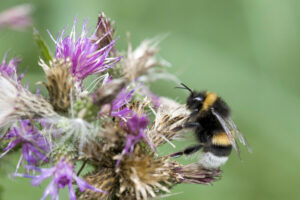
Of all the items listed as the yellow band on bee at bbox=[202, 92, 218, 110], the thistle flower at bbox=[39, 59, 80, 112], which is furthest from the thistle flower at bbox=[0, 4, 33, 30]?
the yellow band on bee at bbox=[202, 92, 218, 110]

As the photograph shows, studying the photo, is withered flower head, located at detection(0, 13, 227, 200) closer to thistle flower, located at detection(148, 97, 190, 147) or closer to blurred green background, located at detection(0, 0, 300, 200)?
thistle flower, located at detection(148, 97, 190, 147)

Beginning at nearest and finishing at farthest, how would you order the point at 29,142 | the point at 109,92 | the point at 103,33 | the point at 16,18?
the point at 109,92 < the point at 29,142 < the point at 103,33 < the point at 16,18

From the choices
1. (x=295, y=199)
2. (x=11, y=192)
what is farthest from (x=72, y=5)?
(x=295, y=199)

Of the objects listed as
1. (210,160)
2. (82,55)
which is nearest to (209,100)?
(210,160)

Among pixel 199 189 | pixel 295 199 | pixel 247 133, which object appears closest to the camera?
pixel 199 189

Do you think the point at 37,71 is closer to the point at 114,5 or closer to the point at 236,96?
the point at 114,5

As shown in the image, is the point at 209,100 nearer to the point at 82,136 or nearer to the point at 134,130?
the point at 134,130

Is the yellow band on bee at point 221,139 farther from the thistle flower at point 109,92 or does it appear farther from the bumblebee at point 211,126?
the thistle flower at point 109,92
